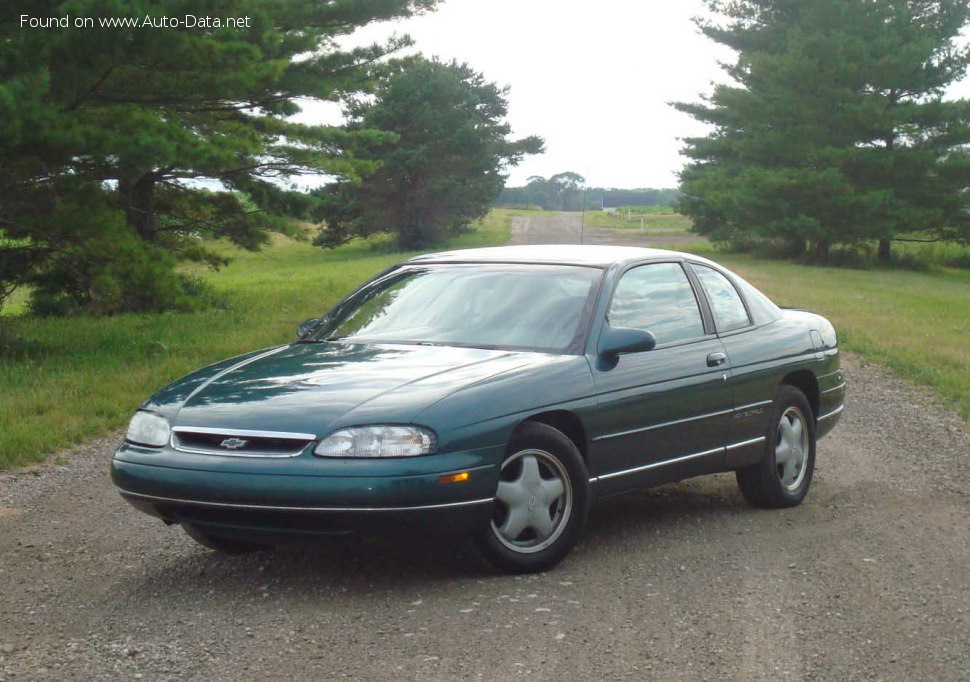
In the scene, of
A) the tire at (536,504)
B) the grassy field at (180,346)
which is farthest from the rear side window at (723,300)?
the grassy field at (180,346)

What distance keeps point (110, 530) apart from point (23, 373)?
5.80m

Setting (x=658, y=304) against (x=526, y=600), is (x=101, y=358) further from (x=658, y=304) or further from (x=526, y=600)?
(x=526, y=600)

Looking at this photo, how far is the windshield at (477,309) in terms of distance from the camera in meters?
6.17

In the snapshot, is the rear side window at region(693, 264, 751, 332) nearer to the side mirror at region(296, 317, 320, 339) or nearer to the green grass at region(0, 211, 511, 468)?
the side mirror at region(296, 317, 320, 339)

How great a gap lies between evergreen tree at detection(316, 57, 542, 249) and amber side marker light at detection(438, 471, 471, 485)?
149 ft

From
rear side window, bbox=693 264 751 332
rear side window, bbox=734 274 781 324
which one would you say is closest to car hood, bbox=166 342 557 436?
rear side window, bbox=693 264 751 332

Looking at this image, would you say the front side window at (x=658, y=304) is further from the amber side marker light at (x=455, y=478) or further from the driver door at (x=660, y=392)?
the amber side marker light at (x=455, y=478)

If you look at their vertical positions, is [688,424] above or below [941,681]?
above

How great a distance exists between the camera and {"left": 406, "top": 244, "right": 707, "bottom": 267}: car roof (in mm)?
6680

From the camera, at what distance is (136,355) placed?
13.3 m

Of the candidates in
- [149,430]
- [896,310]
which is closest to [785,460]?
[149,430]

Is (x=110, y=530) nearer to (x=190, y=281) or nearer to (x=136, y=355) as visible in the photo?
(x=136, y=355)

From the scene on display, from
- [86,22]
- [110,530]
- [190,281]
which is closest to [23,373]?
[86,22]

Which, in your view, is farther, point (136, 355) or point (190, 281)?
point (190, 281)
